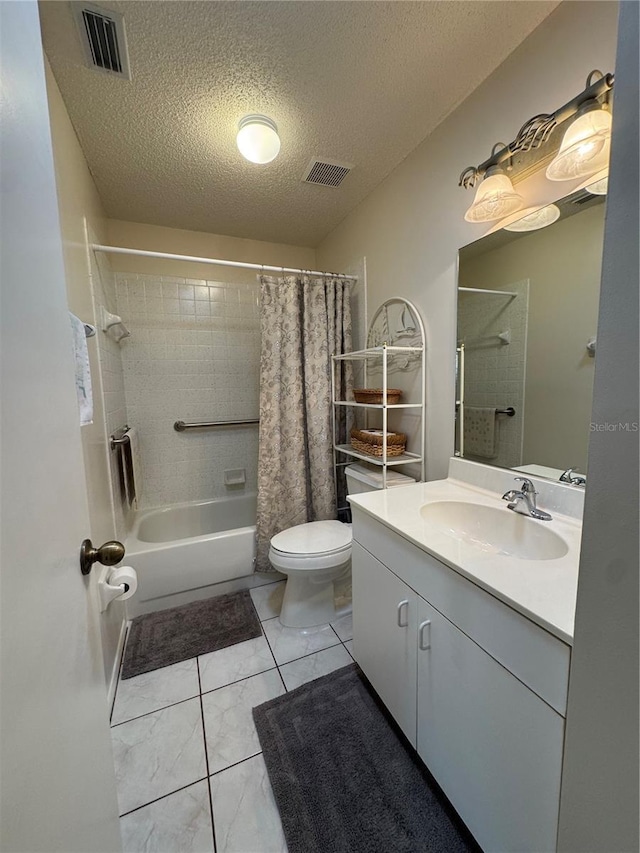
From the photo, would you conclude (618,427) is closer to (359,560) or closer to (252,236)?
(359,560)

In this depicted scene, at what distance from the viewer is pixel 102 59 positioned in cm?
118

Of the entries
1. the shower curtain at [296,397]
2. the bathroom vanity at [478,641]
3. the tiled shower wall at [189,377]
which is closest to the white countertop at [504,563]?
the bathroom vanity at [478,641]

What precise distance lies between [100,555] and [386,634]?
3.15 ft

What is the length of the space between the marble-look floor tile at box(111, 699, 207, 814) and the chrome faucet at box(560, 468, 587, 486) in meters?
1.54

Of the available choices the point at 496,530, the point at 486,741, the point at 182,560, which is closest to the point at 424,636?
the point at 486,741

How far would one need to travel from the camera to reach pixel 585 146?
941 millimetres

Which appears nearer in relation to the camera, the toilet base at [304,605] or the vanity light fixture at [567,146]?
the vanity light fixture at [567,146]

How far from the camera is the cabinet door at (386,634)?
1058 millimetres

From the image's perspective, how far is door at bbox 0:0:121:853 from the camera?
1.23 feet

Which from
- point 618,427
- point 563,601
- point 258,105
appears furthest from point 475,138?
point 563,601

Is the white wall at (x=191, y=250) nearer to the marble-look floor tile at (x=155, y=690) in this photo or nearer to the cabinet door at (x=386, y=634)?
the cabinet door at (x=386, y=634)

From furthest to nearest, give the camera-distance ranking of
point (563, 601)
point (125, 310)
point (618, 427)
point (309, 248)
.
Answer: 1. point (309, 248)
2. point (125, 310)
3. point (563, 601)
4. point (618, 427)

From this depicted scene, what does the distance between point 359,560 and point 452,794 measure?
66 cm

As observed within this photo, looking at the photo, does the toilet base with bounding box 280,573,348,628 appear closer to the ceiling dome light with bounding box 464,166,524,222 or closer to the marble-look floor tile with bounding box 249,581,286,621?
the marble-look floor tile with bounding box 249,581,286,621
